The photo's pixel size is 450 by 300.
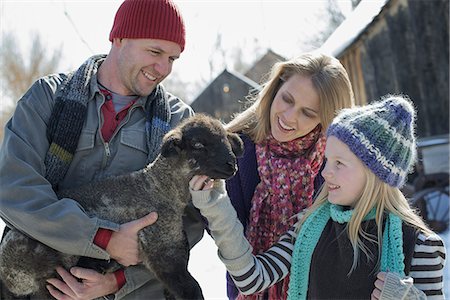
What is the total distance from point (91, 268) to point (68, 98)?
1004mm

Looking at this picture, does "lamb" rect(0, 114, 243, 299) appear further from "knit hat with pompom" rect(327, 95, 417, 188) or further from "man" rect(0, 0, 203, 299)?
"knit hat with pompom" rect(327, 95, 417, 188)

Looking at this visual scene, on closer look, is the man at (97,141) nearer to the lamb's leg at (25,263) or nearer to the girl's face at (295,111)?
the lamb's leg at (25,263)

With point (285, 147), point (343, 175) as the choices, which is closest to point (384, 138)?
point (343, 175)

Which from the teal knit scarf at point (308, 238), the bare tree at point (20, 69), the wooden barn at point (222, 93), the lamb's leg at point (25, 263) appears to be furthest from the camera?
the wooden barn at point (222, 93)

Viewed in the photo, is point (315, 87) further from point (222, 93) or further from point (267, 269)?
point (222, 93)

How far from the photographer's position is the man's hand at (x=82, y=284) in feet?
10.3

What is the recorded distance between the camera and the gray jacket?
3.03 metres

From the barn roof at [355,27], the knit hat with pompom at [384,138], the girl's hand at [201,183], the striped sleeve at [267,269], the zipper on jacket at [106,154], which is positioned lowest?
the striped sleeve at [267,269]

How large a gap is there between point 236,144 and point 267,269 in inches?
31.2

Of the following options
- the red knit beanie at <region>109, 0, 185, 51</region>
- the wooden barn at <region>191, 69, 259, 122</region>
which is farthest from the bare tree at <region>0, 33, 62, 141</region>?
the red knit beanie at <region>109, 0, 185, 51</region>

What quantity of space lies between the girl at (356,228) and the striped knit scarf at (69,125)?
56cm

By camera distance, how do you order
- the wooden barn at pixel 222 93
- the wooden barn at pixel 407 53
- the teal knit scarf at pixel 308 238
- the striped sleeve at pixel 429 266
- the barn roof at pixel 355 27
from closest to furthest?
1. the striped sleeve at pixel 429 266
2. the teal knit scarf at pixel 308 238
3. the wooden barn at pixel 407 53
4. the barn roof at pixel 355 27
5. the wooden barn at pixel 222 93

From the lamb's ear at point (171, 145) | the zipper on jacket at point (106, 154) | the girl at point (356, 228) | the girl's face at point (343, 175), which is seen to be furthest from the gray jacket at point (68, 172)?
the girl's face at point (343, 175)

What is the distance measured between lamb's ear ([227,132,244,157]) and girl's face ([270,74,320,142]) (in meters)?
0.26
